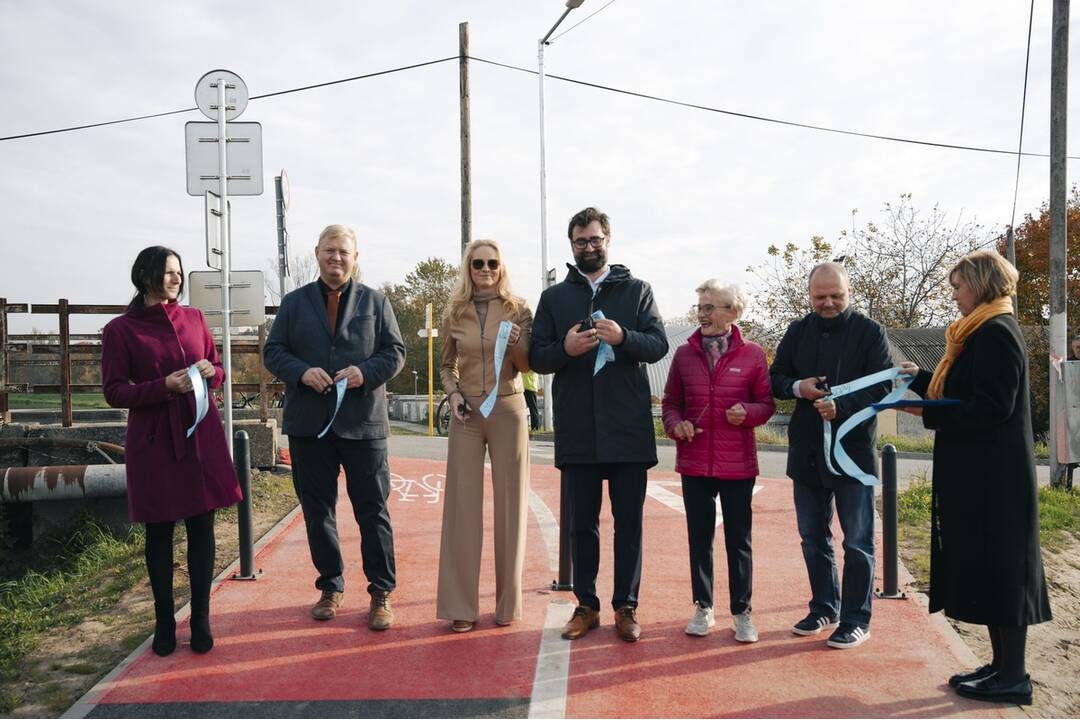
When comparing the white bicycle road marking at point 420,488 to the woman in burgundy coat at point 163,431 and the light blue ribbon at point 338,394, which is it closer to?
the light blue ribbon at point 338,394

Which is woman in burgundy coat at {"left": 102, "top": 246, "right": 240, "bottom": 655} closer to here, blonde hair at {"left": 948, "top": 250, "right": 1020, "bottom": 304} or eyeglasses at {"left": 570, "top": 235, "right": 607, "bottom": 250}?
eyeglasses at {"left": 570, "top": 235, "right": 607, "bottom": 250}

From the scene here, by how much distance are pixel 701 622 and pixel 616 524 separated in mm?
710

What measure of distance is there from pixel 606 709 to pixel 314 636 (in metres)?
1.85

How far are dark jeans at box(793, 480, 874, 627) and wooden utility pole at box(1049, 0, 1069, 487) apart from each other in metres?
7.08

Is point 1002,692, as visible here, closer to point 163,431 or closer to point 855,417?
point 855,417

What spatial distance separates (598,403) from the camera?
4.70 meters

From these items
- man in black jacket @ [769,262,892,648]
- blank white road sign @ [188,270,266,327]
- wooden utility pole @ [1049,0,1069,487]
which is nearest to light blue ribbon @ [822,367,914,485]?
man in black jacket @ [769,262,892,648]

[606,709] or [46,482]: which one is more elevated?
[46,482]

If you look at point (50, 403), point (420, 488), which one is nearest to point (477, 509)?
point (420, 488)

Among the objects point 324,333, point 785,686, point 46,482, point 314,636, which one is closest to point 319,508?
point 314,636

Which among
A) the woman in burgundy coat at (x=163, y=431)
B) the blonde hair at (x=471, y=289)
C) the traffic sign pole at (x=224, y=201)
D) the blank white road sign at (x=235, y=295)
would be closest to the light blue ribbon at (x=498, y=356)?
the blonde hair at (x=471, y=289)

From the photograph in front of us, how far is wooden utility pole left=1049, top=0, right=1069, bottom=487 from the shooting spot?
34.3 ft

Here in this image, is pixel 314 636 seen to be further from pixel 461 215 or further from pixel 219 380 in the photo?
pixel 461 215

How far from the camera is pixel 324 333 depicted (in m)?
5.01
